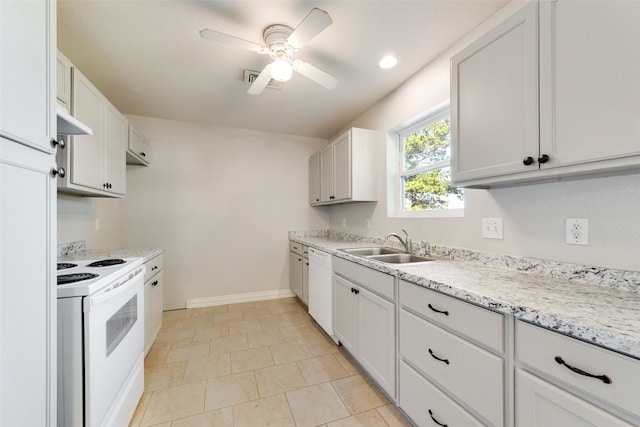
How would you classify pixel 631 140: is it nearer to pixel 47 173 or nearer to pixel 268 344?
pixel 47 173

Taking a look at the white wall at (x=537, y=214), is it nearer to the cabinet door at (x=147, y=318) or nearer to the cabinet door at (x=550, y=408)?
the cabinet door at (x=550, y=408)

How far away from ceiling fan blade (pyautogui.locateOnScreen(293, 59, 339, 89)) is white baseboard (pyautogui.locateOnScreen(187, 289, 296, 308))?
2.93 meters

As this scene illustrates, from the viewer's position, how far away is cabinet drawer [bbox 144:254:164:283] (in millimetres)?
2165

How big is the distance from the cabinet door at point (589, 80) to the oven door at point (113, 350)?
2148 mm

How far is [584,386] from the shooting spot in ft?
2.41

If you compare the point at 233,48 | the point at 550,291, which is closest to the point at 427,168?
the point at 550,291

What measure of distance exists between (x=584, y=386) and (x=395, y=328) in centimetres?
88

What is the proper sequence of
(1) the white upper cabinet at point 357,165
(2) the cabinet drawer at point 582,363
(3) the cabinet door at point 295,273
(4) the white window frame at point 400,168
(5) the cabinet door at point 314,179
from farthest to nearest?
(5) the cabinet door at point 314,179
(3) the cabinet door at point 295,273
(1) the white upper cabinet at point 357,165
(4) the white window frame at point 400,168
(2) the cabinet drawer at point 582,363

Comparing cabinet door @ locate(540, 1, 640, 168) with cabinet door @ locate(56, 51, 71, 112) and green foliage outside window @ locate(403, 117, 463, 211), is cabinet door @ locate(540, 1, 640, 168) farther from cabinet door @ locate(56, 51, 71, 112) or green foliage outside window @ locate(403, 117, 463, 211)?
cabinet door @ locate(56, 51, 71, 112)

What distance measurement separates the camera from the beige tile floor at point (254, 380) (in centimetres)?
156

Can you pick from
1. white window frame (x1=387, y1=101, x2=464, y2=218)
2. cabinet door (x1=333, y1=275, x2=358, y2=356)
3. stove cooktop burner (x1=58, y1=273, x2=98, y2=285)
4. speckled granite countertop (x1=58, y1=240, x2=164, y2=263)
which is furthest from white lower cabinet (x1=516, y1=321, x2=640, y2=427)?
speckled granite countertop (x1=58, y1=240, x2=164, y2=263)

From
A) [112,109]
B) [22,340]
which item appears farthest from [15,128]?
[112,109]

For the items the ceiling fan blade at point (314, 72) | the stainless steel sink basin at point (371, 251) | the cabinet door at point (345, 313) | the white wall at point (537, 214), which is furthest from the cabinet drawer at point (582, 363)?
the ceiling fan blade at point (314, 72)

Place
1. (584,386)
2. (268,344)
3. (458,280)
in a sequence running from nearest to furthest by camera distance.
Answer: (584,386), (458,280), (268,344)
